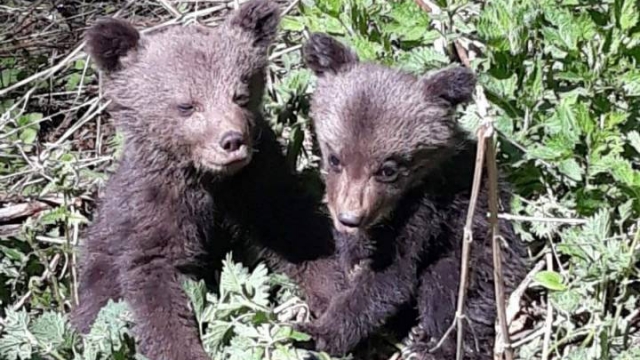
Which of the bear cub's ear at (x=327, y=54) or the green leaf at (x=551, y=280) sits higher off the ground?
the bear cub's ear at (x=327, y=54)

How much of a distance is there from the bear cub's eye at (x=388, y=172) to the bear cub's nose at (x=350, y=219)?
0.86 feet

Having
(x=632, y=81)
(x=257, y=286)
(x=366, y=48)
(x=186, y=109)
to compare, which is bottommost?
(x=257, y=286)

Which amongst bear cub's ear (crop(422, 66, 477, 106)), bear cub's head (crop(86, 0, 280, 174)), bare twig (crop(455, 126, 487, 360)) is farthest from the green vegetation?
bare twig (crop(455, 126, 487, 360))

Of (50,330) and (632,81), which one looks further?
(632,81)

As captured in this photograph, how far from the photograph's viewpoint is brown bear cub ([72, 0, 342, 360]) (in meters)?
6.14

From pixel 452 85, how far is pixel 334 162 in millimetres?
599

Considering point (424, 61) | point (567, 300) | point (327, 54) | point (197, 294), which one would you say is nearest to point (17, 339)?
point (197, 294)

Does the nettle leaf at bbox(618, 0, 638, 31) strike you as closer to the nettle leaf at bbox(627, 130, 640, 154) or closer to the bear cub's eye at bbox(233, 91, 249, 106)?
the nettle leaf at bbox(627, 130, 640, 154)

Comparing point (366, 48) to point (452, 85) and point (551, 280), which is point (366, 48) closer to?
point (452, 85)

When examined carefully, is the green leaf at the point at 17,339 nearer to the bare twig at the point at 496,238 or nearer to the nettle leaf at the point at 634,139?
the bare twig at the point at 496,238

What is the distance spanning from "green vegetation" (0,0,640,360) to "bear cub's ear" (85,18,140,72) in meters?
0.95

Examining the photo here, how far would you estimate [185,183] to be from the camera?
6.37 m

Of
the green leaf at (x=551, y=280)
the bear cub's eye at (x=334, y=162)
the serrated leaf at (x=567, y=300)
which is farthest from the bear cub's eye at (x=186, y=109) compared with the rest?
the serrated leaf at (x=567, y=300)

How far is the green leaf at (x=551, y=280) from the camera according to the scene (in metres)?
5.74
